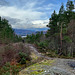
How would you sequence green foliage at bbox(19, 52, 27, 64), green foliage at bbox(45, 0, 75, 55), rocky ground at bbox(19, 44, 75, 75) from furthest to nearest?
green foliage at bbox(45, 0, 75, 55) < green foliage at bbox(19, 52, 27, 64) < rocky ground at bbox(19, 44, 75, 75)

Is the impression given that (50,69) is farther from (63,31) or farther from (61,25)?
(61,25)

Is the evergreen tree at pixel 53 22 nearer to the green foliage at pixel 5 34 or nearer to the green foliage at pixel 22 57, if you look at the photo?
the green foliage at pixel 22 57

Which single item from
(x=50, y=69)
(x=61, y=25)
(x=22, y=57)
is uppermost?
(x=61, y=25)

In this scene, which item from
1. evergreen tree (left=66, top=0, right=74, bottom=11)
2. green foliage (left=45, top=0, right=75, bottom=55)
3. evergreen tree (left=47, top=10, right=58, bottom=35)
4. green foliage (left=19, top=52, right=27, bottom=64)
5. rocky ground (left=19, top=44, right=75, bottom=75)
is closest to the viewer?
rocky ground (left=19, top=44, right=75, bottom=75)

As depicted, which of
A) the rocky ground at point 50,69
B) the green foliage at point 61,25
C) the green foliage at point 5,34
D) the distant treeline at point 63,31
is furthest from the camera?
the green foliage at point 5,34

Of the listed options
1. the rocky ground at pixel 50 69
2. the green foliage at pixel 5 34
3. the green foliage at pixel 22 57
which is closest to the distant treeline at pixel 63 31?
the rocky ground at pixel 50 69

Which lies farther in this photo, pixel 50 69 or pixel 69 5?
pixel 69 5

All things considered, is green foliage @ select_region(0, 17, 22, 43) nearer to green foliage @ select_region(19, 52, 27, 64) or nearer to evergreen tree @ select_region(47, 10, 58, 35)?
green foliage @ select_region(19, 52, 27, 64)

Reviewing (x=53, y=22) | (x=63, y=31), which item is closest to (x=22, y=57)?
(x=63, y=31)

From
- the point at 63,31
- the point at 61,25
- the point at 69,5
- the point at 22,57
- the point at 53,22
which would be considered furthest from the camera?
the point at 53,22

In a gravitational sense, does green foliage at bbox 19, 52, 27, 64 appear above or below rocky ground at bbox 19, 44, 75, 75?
above

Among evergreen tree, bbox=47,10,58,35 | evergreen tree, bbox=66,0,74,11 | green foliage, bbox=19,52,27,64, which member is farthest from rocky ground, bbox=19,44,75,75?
evergreen tree, bbox=66,0,74,11

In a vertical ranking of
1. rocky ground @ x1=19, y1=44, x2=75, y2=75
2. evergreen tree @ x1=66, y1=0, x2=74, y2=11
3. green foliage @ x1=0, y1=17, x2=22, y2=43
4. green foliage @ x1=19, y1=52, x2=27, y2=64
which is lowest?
rocky ground @ x1=19, y1=44, x2=75, y2=75

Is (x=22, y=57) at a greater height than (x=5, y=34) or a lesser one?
A: lesser
